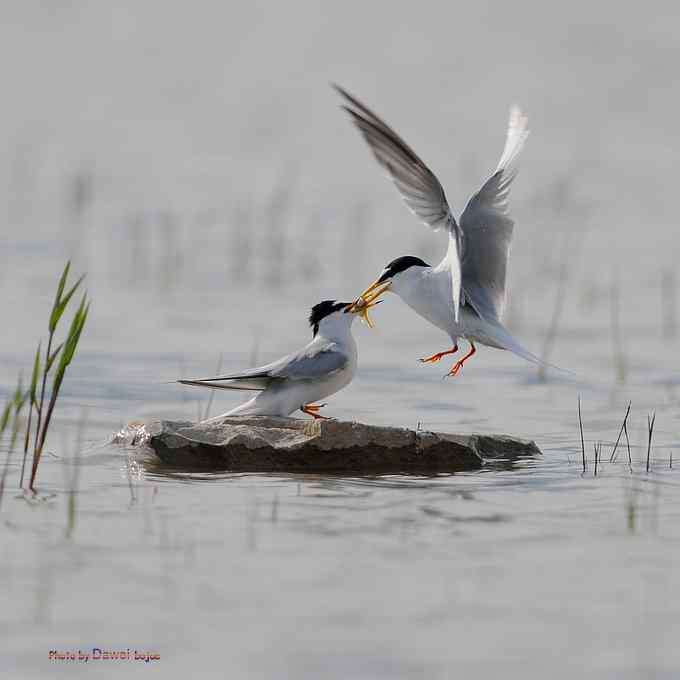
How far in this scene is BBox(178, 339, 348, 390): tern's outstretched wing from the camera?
25.2 ft

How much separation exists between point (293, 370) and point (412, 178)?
1.27 metres

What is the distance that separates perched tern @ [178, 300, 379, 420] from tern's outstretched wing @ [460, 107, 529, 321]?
81 cm

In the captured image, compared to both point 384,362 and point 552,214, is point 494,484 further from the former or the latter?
point 552,214

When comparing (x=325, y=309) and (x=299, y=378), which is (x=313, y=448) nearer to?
(x=299, y=378)

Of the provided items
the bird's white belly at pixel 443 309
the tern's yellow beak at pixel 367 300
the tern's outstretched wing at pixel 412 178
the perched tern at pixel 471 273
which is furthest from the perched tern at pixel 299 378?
the tern's outstretched wing at pixel 412 178

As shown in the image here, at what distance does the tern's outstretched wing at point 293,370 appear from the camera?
302 inches

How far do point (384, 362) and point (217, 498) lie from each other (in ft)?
19.9

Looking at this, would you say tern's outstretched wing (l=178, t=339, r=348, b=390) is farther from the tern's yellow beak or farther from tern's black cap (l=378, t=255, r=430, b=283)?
tern's black cap (l=378, t=255, r=430, b=283)

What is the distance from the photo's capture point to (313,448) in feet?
22.8

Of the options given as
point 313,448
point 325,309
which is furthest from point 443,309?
point 313,448

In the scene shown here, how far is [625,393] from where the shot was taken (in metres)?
10.4

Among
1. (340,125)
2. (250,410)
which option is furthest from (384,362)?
(340,125)

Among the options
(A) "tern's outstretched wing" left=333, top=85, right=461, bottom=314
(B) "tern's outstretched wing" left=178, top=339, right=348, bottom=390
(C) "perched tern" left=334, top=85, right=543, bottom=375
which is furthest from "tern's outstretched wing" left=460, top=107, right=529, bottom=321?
(B) "tern's outstretched wing" left=178, top=339, right=348, bottom=390

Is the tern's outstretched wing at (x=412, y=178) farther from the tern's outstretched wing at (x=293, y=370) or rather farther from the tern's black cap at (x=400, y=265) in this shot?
the tern's outstretched wing at (x=293, y=370)
